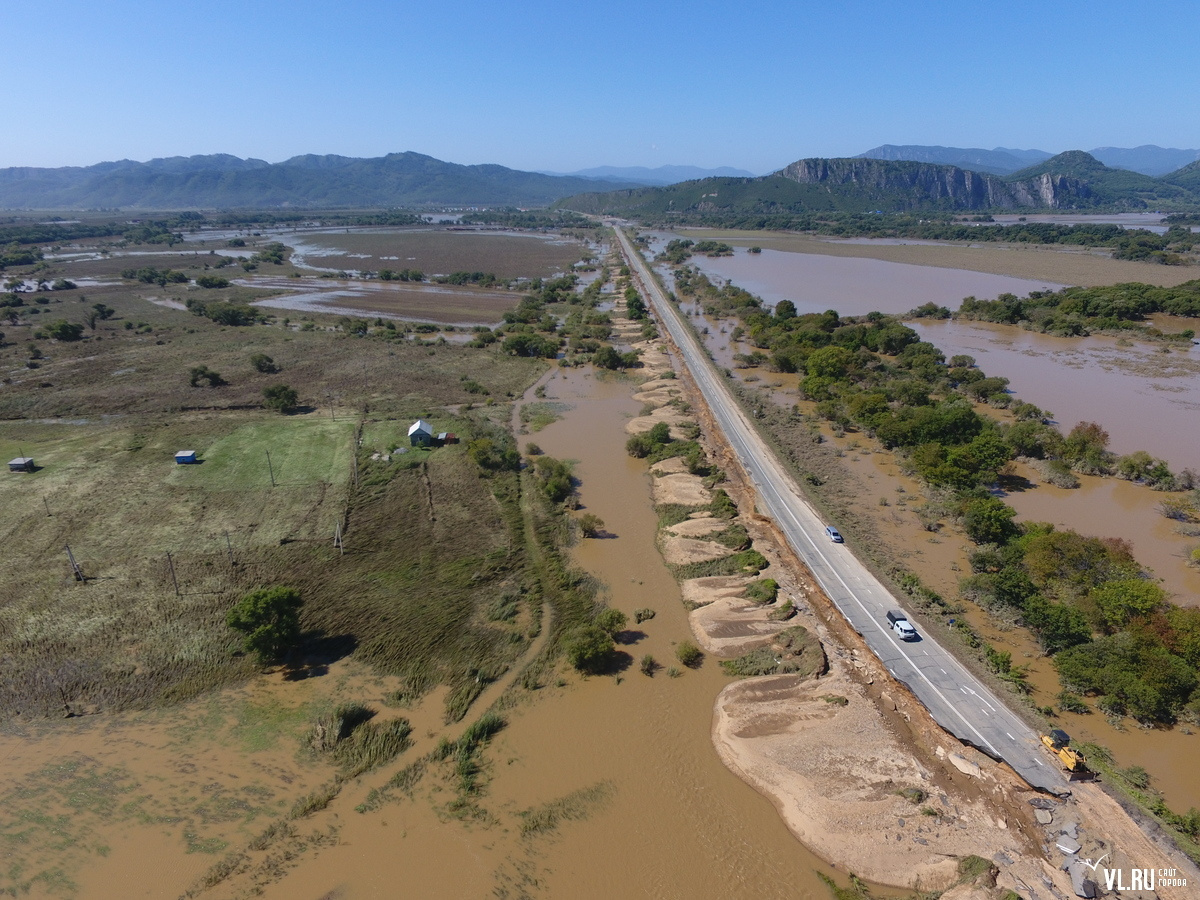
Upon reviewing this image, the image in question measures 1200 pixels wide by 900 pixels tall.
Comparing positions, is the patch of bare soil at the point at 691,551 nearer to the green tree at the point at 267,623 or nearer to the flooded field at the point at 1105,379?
the green tree at the point at 267,623

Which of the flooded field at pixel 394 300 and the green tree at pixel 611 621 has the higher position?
the flooded field at pixel 394 300

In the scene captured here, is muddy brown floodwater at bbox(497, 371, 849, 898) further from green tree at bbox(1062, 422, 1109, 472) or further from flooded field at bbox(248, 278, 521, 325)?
flooded field at bbox(248, 278, 521, 325)

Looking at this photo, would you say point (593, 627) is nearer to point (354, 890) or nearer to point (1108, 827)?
point (354, 890)

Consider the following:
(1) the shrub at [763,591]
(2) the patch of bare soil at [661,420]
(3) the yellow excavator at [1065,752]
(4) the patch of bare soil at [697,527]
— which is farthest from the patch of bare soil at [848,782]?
(2) the patch of bare soil at [661,420]

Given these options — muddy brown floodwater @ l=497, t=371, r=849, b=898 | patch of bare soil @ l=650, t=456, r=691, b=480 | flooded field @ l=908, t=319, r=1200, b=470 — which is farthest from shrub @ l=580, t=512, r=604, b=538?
flooded field @ l=908, t=319, r=1200, b=470

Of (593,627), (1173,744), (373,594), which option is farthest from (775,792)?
(373,594)

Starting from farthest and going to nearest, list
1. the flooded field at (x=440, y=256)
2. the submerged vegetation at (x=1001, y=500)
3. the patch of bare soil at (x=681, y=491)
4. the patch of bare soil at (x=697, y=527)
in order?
the flooded field at (x=440, y=256) → the patch of bare soil at (x=681, y=491) → the patch of bare soil at (x=697, y=527) → the submerged vegetation at (x=1001, y=500)
